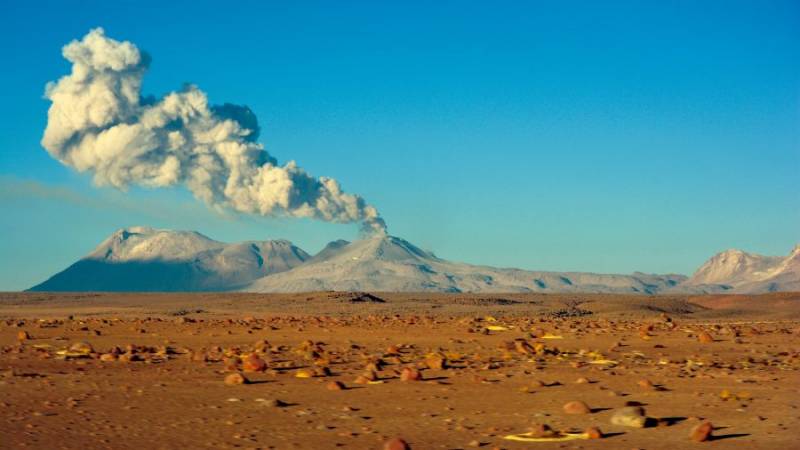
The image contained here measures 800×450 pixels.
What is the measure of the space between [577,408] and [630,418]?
90 cm

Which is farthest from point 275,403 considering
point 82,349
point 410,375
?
point 82,349

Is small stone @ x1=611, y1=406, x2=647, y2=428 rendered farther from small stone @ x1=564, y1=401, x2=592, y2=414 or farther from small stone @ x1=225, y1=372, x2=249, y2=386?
small stone @ x1=225, y1=372, x2=249, y2=386

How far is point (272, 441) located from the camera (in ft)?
32.2

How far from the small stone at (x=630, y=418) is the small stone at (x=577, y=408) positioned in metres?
0.53

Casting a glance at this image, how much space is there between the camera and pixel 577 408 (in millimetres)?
11680

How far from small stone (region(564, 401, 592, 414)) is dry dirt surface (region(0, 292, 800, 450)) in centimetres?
2

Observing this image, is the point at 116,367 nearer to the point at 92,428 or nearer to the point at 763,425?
the point at 92,428

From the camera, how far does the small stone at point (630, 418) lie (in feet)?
35.5

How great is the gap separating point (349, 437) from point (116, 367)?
270 inches

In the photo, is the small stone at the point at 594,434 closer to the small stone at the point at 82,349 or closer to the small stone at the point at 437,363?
the small stone at the point at 437,363

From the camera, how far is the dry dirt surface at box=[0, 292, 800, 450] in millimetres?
10133

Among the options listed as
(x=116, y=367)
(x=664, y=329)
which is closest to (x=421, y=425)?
(x=116, y=367)

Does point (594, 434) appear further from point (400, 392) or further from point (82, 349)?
point (82, 349)

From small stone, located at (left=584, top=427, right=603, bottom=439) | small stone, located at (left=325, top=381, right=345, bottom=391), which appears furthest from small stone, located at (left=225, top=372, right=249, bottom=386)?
small stone, located at (left=584, top=427, right=603, bottom=439)
